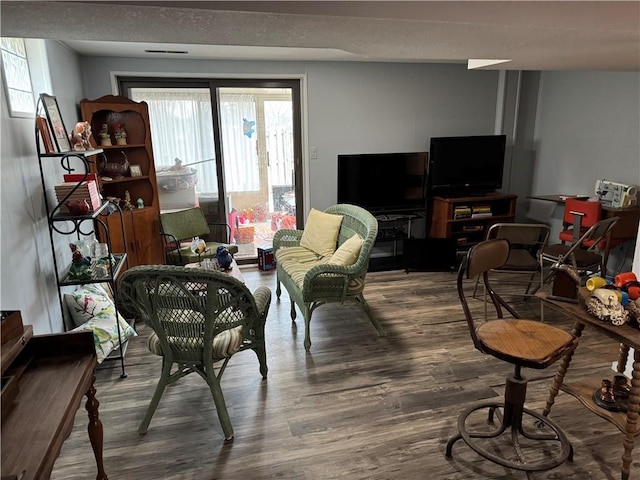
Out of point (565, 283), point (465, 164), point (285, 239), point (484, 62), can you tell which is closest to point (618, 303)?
point (565, 283)

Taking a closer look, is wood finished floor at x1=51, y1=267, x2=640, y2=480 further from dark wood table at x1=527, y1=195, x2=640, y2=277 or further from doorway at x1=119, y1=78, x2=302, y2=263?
doorway at x1=119, y1=78, x2=302, y2=263

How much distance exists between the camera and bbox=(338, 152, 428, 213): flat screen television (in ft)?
15.4

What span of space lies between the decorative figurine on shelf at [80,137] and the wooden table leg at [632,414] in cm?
350

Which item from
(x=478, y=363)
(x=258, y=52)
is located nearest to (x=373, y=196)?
(x=258, y=52)

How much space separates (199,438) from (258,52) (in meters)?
3.35

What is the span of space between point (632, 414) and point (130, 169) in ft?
13.6

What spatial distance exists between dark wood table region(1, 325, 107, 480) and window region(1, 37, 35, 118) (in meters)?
1.54

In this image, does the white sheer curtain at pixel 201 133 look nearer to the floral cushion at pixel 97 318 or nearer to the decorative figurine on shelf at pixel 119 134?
the decorative figurine on shelf at pixel 119 134

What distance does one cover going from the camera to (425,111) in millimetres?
5082

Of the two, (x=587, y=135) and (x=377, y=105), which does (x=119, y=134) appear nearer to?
(x=377, y=105)

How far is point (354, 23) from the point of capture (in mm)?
1150

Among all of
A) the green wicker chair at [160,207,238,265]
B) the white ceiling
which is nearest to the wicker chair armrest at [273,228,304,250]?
the green wicker chair at [160,207,238,265]

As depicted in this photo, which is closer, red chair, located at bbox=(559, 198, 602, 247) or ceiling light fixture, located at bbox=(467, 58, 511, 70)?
ceiling light fixture, located at bbox=(467, 58, 511, 70)

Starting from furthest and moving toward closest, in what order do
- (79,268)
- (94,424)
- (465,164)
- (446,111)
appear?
(446,111)
(465,164)
(79,268)
(94,424)
